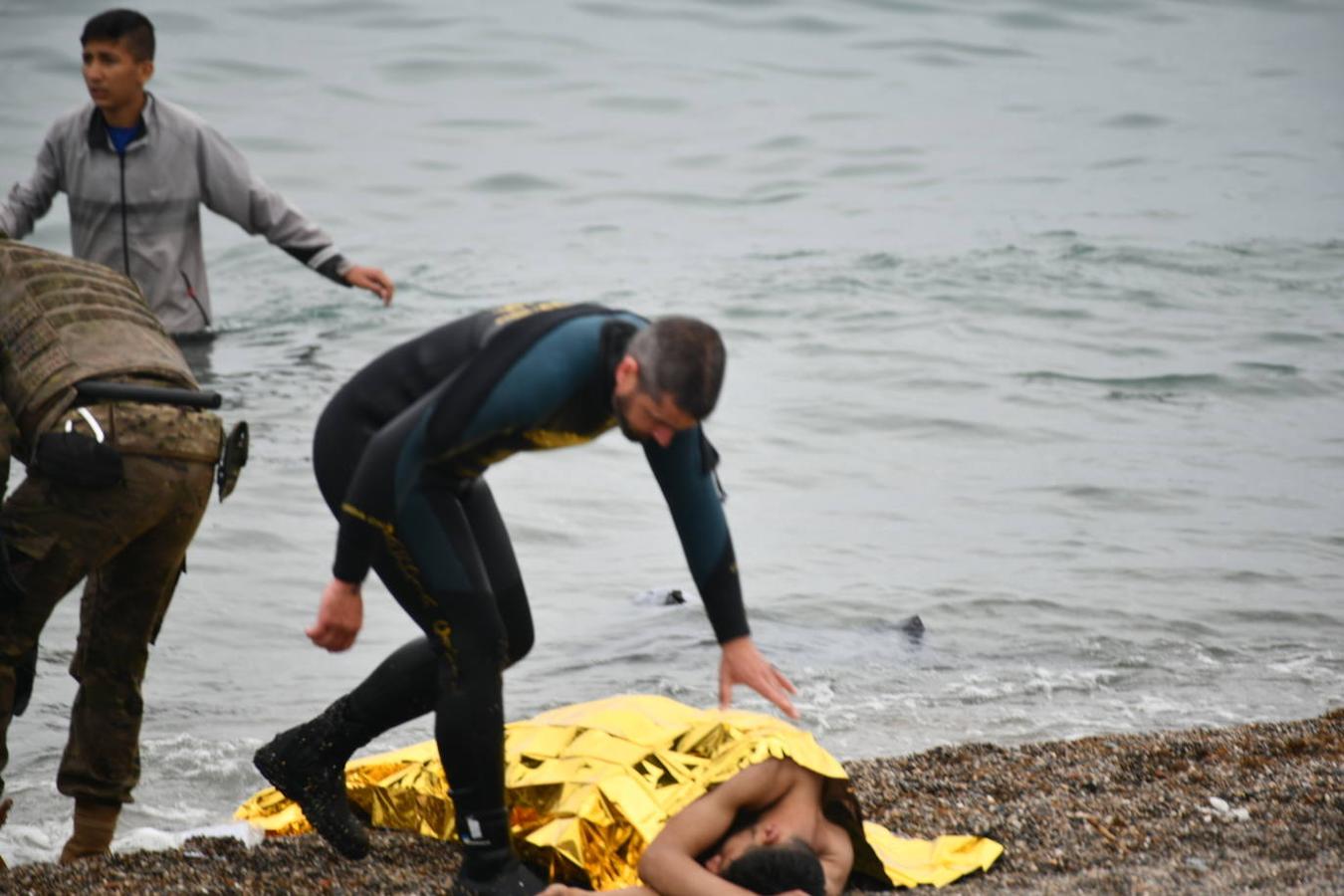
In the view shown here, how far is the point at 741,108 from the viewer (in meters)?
22.2

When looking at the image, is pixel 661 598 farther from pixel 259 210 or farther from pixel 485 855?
pixel 485 855

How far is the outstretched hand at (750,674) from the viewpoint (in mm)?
4262

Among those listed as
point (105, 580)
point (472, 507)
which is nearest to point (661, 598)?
point (105, 580)

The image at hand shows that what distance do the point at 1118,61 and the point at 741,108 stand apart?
259 inches

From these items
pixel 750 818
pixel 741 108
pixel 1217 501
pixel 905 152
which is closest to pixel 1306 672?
pixel 1217 501

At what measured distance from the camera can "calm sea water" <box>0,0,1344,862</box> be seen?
7457mm

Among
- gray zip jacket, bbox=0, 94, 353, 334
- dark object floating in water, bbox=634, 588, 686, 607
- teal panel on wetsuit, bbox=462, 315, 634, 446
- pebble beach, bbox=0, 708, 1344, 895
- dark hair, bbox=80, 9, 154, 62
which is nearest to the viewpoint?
teal panel on wetsuit, bbox=462, 315, 634, 446

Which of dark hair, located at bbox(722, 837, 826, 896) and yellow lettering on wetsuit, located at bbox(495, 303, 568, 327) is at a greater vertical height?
yellow lettering on wetsuit, located at bbox(495, 303, 568, 327)

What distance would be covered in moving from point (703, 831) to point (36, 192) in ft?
15.2

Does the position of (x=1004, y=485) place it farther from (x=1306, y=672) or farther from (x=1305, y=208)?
(x=1305, y=208)

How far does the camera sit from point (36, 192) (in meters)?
7.48

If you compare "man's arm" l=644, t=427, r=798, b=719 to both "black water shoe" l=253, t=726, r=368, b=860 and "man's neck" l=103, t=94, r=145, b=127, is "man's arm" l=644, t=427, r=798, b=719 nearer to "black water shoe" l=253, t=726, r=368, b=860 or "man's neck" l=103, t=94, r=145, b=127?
"black water shoe" l=253, t=726, r=368, b=860

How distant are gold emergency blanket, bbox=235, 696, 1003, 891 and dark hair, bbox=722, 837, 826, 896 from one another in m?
0.26

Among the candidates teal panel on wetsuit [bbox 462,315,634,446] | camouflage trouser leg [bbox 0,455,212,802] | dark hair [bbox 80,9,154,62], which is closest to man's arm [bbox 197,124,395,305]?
dark hair [bbox 80,9,154,62]
